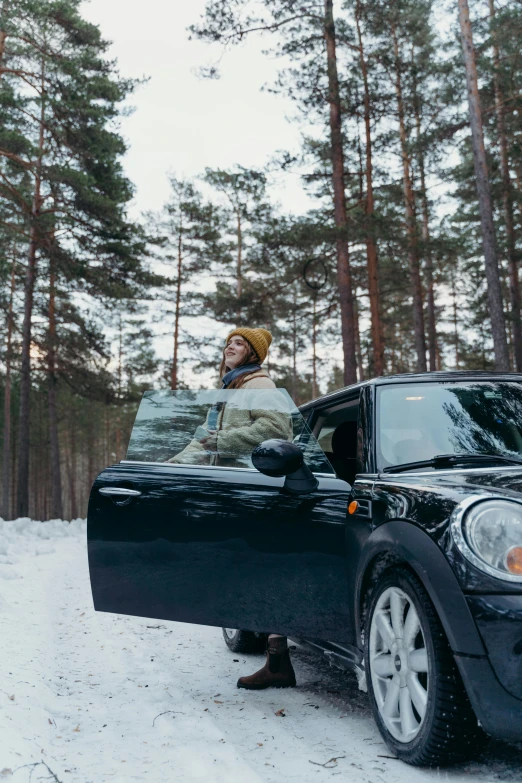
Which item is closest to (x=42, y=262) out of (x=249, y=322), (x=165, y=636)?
(x=249, y=322)

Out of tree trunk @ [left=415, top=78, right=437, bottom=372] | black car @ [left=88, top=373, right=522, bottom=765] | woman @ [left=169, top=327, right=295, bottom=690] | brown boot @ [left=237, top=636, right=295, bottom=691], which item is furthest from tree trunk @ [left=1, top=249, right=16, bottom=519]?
brown boot @ [left=237, top=636, right=295, bottom=691]

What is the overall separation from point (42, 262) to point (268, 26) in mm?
12469

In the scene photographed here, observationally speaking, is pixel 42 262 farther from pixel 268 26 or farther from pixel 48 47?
pixel 268 26

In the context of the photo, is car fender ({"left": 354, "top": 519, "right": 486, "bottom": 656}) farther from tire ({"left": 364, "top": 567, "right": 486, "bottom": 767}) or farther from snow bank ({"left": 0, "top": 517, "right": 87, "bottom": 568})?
snow bank ({"left": 0, "top": 517, "right": 87, "bottom": 568})

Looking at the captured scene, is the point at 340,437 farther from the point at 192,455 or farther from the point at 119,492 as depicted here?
the point at 119,492

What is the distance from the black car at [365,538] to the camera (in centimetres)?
259

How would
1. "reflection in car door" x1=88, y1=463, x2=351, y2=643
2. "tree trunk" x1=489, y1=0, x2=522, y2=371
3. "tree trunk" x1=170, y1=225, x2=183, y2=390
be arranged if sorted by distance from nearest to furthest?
"reflection in car door" x1=88, y1=463, x2=351, y2=643
"tree trunk" x1=489, y1=0, x2=522, y2=371
"tree trunk" x1=170, y1=225, x2=183, y2=390

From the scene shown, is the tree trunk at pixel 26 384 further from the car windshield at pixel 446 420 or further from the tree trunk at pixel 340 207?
the car windshield at pixel 446 420

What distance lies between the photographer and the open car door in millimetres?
3449

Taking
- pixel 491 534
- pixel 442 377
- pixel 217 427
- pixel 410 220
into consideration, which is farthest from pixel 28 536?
pixel 410 220

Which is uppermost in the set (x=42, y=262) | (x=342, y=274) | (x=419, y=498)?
(x=42, y=262)

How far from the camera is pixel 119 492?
152 inches

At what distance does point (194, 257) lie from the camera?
1321 inches

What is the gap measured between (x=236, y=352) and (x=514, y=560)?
255 centimetres
